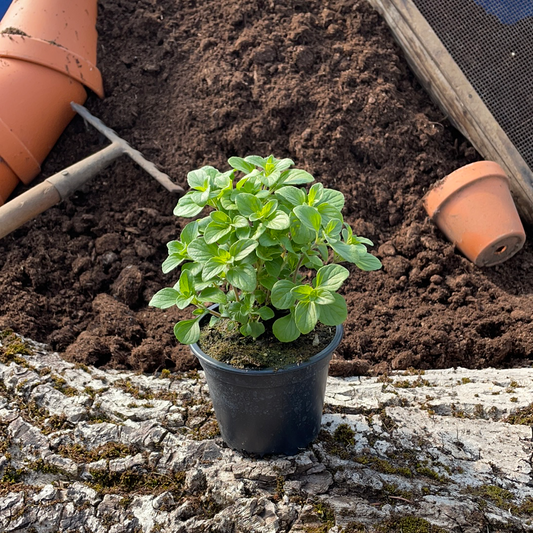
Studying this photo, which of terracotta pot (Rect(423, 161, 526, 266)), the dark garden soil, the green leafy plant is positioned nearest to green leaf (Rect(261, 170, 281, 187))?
the green leafy plant

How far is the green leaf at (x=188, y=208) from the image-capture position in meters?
1.55

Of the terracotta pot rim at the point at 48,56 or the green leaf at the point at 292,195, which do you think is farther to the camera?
the terracotta pot rim at the point at 48,56

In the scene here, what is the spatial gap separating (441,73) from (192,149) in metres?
1.62

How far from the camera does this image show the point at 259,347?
5.48 feet

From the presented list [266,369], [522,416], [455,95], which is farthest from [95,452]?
[455,95]

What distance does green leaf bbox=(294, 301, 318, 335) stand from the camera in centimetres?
143

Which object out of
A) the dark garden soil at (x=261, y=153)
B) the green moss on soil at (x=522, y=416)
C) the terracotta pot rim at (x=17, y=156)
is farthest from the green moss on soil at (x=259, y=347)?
the terracotta pot rim at (x=17, y=156)

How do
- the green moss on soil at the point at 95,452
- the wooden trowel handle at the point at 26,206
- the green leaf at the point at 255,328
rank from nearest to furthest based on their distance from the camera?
1. the green leaf at the point at 255,328
2. the green moss on soil at the point at 95,452
3. the wooden trowel handle at the point at 26,206

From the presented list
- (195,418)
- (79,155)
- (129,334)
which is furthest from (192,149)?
(195,418)

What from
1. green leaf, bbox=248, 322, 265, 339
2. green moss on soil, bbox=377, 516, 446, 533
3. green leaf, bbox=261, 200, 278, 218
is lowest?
green moss on soil, bbox=377, 516, 446, 533

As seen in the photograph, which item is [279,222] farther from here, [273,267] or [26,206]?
[26,206]

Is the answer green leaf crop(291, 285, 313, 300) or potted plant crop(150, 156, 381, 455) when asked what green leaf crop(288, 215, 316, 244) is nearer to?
potted plant crop(150, 156, 381, 455)

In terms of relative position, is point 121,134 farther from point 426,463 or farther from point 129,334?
point 426,463

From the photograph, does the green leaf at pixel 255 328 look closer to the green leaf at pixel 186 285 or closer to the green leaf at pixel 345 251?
the green leaf at pixel 186 285
